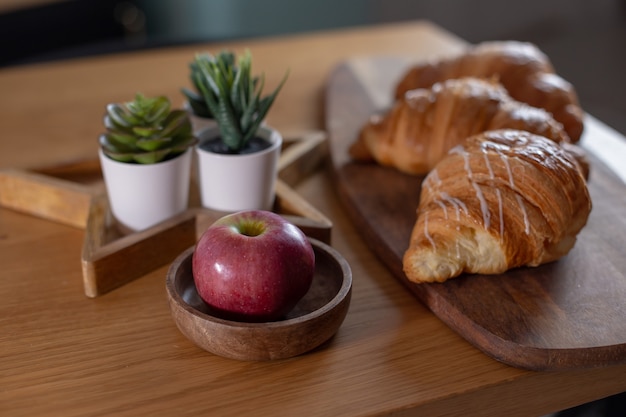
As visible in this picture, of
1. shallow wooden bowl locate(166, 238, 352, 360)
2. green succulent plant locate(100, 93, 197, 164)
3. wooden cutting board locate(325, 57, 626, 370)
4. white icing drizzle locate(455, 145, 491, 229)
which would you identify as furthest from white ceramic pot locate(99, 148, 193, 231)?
white icing drizzle locate(455, 145, 491, 229)

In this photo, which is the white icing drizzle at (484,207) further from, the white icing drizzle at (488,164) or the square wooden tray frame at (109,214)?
the square wooden tray frame at (109,214)

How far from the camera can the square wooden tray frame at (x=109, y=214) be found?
3.30ft

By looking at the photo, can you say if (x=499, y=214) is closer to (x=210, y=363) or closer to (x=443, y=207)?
(x=443, y=207)

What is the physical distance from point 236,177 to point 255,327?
1.05 ft

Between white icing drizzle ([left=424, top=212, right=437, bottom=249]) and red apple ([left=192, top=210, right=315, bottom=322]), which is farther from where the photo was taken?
white icing drizzle ([left=424, top=212, right=437, bottom=249])

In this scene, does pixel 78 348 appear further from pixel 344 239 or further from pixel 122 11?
pixel 122 11

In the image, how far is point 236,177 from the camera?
1.08m

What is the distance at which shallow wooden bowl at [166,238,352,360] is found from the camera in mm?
821

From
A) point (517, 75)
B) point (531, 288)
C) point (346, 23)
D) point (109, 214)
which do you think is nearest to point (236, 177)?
point (109, 214)

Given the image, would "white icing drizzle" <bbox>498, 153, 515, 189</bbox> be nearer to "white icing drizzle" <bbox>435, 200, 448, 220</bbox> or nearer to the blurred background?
"white icing drizzle" <bbox>435, 200, 448, 220</bbox>

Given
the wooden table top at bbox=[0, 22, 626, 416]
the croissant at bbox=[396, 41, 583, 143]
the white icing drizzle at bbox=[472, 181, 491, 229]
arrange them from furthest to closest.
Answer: the croissant at bbox=[396, 41, 583, 143] < the white icing drizzle at bbox=[472, 181, 491, 229] < the wooden table top at bbox=[0, 22, 626, 416]

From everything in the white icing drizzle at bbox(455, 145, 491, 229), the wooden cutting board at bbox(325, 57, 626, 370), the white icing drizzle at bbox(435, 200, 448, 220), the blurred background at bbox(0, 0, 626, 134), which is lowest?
the blurred background at bbox(0, 0, 626, 134)

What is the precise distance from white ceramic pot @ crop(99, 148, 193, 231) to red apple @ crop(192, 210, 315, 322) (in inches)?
8.1

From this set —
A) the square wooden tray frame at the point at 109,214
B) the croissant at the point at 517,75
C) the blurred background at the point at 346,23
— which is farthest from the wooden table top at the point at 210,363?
the blurred background at the point at 346,23
